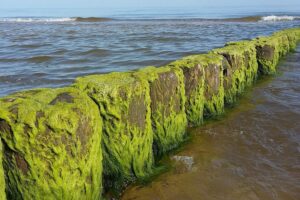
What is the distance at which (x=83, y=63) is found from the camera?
11.0 meters

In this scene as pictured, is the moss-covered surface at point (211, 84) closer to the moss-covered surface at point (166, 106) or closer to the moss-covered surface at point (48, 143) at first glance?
the moss-covered surface at point (166, 106)

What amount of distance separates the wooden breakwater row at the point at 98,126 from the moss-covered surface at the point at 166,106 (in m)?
0.01

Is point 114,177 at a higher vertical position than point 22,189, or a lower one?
lower

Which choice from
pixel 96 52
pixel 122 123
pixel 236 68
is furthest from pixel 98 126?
pixel 96 52

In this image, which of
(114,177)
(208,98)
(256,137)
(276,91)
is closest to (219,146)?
(256,137)

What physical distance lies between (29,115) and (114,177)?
149 centimetres

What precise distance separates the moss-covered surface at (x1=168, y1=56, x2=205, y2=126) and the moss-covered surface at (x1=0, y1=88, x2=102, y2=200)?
2.10 m

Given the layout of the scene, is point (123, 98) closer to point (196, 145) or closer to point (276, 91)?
point (196, 145)

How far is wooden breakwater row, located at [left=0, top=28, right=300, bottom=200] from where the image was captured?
286 centimetres

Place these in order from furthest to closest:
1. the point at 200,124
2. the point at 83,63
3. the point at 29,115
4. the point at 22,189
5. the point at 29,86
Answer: the point at 83,63 < the point at 29,86 < the point at 200,124 < the point at 22,189 < the point at 29,115

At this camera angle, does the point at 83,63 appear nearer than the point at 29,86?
No

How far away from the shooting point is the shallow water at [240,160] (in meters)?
3.79

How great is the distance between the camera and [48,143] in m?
2.90

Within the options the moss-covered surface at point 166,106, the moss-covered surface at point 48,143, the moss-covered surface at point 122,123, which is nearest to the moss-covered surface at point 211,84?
the moss-covered surface at point 166,106
